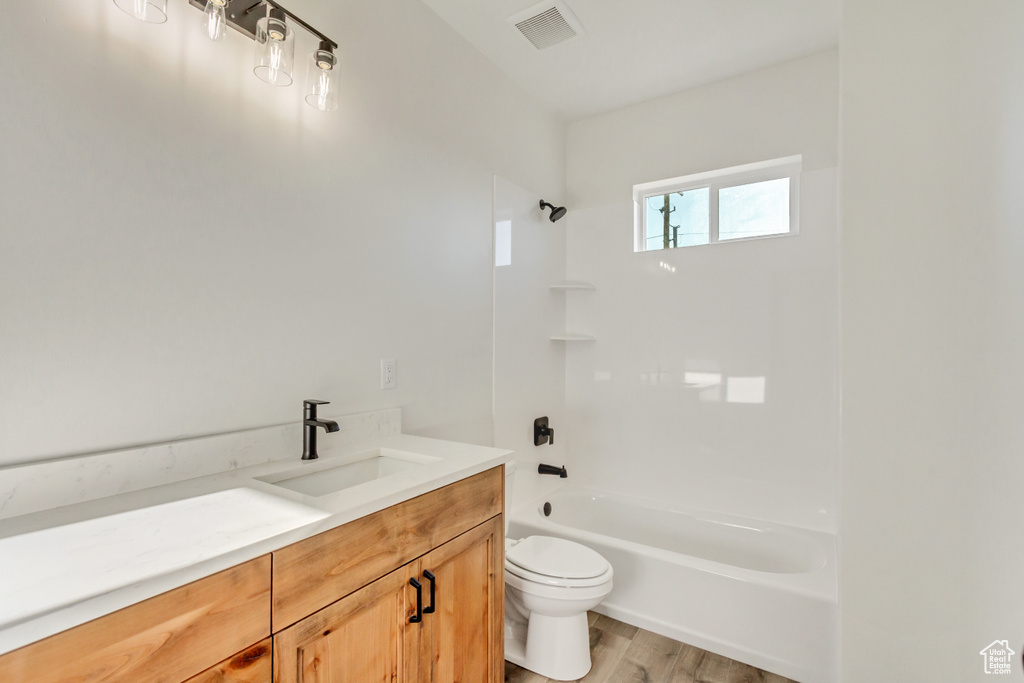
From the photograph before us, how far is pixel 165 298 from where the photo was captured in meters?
1.18

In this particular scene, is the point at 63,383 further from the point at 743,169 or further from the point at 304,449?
the point at 743,169

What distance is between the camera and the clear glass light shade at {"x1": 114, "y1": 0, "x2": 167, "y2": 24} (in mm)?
1032

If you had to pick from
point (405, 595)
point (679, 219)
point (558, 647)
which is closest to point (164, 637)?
point (405, 595)

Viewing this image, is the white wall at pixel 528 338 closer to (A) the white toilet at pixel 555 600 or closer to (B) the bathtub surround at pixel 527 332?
(B) the bathtub surround at pixel 527 332

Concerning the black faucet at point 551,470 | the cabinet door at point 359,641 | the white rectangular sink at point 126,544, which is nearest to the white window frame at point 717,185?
the black faucet at point 551,470

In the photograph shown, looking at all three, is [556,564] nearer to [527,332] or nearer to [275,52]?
[527,332]

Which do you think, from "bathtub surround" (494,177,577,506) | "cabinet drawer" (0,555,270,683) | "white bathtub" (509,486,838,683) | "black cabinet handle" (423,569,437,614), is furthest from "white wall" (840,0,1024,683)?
"cabinet drawer" (0,555,270,683)

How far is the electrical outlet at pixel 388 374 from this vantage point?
1.78m

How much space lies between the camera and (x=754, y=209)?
2586 millimetres

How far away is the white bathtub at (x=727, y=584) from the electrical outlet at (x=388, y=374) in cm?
106

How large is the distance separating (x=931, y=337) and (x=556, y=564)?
4.58 feet

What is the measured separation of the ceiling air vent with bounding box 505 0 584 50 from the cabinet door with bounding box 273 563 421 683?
2.12m

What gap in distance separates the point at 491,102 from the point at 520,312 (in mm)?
1063

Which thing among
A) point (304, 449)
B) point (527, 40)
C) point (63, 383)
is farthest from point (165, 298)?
point (527, 40)
